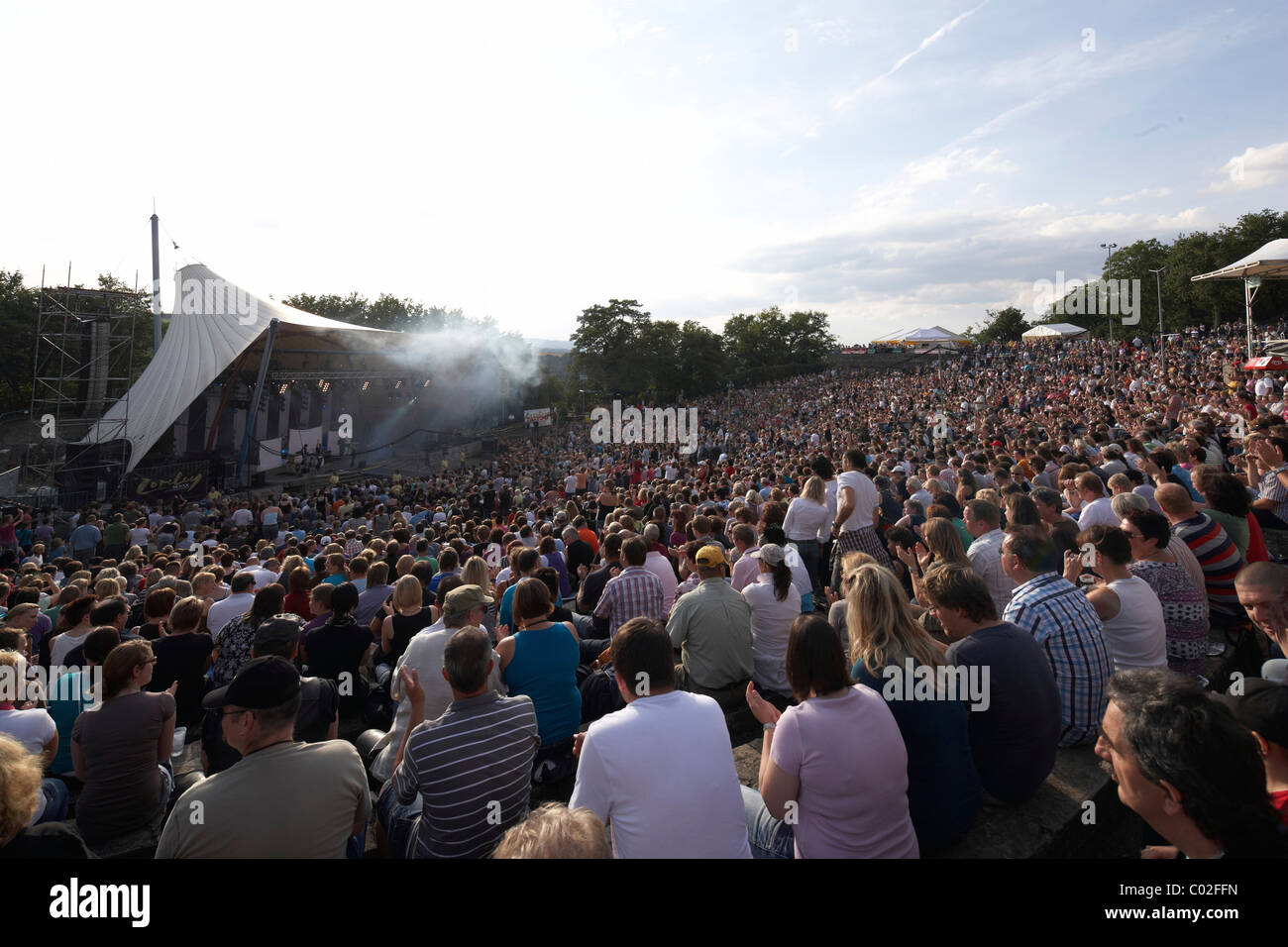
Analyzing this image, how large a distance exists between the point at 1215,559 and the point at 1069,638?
6.68ft

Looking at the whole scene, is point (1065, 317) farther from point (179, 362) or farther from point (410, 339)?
point (179, 362)

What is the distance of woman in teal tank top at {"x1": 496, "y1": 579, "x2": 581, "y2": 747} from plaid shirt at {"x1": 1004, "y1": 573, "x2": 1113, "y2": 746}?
7.69ft

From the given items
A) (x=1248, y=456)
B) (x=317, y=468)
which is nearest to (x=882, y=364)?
(x=317, y=468)

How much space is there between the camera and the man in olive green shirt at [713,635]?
3.96 meters

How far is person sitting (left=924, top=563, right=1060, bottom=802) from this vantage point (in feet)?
8.02

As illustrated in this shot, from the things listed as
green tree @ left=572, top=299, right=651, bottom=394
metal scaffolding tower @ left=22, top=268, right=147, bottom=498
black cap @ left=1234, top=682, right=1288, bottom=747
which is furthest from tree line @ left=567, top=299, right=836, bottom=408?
black cap @ left=1234, top=682, right=1288, bottom=747

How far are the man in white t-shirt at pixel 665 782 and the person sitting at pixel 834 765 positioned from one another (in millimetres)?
219

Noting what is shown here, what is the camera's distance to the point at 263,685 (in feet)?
7.39

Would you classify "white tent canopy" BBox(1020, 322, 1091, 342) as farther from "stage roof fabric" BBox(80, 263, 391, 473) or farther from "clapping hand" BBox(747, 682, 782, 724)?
"clapping hand" BBox(747, 682, 782, 724)

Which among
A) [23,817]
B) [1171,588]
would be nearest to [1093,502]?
[1171,588]

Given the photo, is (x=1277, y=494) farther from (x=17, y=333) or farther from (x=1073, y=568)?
(x=17, y=333)

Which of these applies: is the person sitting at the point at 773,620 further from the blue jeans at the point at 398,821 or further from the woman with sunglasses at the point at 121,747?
the woman with sunglasses at the point at 121,747

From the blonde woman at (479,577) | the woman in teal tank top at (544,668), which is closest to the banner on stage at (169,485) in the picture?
the blonde woman at (479,577)

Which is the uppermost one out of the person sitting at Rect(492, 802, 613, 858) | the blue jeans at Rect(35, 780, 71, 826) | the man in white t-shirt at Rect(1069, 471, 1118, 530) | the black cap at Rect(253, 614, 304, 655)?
the man in white t-shirt at Rect(1069, 471, 1118, 530)
